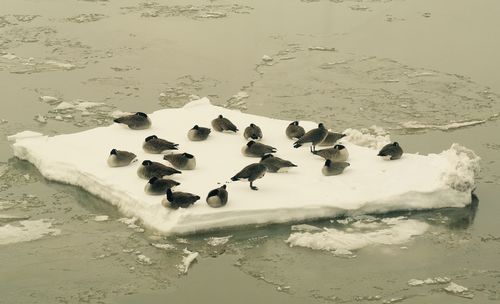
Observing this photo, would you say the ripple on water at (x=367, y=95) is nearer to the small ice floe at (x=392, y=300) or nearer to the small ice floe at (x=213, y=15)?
the small ice floe at (x=213, y=15)

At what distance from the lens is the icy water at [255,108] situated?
29.1 ft

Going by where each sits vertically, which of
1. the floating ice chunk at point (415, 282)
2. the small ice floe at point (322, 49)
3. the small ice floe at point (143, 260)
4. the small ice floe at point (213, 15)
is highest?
the floating ice chunk at point (415, 282)

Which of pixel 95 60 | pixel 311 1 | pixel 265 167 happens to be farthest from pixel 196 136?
pixel 311 1

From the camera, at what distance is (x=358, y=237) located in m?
9.71

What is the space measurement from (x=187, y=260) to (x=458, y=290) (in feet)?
9.83

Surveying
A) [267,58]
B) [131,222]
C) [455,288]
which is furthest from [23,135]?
[455,288]

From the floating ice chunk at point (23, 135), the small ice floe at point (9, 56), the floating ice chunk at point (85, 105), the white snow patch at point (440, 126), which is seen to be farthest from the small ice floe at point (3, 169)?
the white snow patch at point (440, 126)

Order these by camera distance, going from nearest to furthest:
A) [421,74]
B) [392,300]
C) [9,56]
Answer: [392,300], [421,74], [9,56]

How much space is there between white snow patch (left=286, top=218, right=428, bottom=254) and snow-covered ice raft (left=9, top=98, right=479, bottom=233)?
0.39 m

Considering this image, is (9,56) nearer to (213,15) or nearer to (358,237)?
(213,15)

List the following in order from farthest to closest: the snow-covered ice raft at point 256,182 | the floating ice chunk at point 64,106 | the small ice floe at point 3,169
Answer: the floating ice chunk at point 64,106 → the small ice floe at point 3,169 → the snow-covered ice raft at point 256,182

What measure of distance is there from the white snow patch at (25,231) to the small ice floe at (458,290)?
4680 millimetres

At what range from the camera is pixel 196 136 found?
12172mm

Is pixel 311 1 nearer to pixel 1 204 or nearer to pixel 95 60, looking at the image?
pixel 95 60
